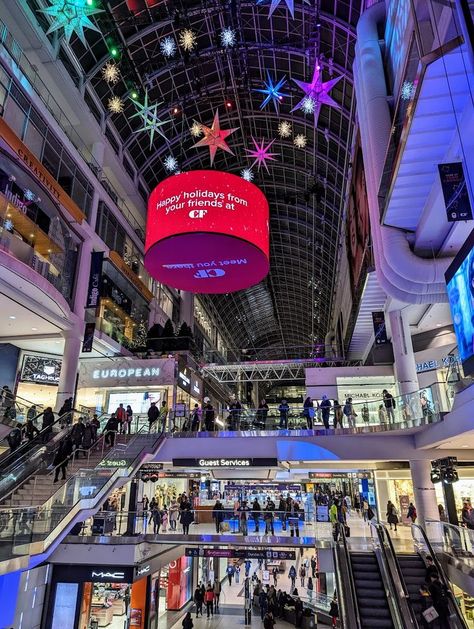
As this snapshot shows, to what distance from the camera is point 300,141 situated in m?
26.8

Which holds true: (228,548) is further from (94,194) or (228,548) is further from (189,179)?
(94,194)

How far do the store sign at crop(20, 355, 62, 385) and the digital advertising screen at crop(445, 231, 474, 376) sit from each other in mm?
21178

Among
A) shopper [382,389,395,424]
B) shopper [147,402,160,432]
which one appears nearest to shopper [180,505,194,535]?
shopper [147,402,160,432]

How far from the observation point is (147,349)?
27969mm

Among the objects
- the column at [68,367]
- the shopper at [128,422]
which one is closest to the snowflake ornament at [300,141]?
the column at [68,367]

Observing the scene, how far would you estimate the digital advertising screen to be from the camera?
28.7 ft

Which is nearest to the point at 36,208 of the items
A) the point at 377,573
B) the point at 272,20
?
the point at 272,20

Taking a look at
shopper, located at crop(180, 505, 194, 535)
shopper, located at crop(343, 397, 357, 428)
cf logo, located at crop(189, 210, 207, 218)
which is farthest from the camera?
shopper, located at crop(343, 397, 357, 428)

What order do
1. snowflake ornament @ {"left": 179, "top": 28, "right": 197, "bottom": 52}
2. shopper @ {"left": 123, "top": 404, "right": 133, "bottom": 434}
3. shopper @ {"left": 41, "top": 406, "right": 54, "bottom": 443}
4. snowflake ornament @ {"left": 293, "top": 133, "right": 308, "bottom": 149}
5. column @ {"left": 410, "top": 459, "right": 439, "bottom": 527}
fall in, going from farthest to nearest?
snowflake ornament @ {"left": 293, "top": 133, "right": 308, "bottom": 149}
snowflake ornament @ {"left": 179, "top": 28, "right": 197, "bottom": 52}
shopper @ {"left": 123, "top": 404, "right": 133, "bottom": 434}
column @ {"left": 410, "top": 459, "right": 439, "bottom": 527}
shopper @ {"left": 41, "top": 406, "right": 54, "bottom": 443}

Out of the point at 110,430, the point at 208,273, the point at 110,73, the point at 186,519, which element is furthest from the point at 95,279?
the point at 186,519

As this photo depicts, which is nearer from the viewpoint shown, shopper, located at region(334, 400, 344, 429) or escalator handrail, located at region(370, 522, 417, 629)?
escalator handrail, located at region(370, 522, 417, 629)

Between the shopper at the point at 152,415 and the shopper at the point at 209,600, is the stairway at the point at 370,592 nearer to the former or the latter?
the shopper at the point at 152,415

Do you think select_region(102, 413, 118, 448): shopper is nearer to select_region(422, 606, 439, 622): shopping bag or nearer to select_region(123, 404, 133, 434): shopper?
select_region(123, 404, 133, 434): shopper

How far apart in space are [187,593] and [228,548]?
10950 mm
